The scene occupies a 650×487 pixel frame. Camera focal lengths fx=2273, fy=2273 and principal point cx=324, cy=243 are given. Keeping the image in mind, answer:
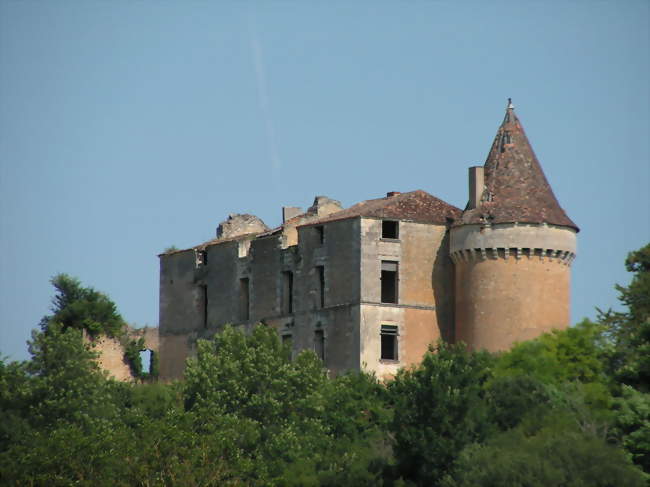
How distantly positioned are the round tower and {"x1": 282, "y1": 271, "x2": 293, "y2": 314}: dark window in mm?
7133

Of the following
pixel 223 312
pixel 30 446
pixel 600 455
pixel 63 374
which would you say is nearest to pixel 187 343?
pixel 223 312

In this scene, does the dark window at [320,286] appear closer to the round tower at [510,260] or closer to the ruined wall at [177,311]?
the round tower at [510,260]

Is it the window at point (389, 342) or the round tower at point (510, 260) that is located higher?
the round tower at point (510, 260)

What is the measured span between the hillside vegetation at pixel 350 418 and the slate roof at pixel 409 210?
5.97 m

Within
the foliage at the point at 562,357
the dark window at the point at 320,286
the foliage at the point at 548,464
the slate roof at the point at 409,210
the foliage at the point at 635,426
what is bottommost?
the foliage at the point at 548,464

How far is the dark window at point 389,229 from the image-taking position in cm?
8106

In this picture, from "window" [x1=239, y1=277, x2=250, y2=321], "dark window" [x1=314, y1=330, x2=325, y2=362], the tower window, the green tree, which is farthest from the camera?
"window" [x1=239, y1=277, x2=250, y2=321]

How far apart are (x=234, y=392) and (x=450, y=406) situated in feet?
37.1

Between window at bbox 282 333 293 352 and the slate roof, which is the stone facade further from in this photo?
the slate roof

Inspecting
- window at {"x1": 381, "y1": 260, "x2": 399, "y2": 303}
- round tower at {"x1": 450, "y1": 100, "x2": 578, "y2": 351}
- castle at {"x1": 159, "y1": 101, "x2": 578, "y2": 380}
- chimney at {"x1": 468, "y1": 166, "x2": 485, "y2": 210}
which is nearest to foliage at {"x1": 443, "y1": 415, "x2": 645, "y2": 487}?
round tower at {"x1": 450, "y1": 100, "x2": 578, "y2": 351}

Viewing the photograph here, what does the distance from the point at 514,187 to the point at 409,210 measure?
13.7ft

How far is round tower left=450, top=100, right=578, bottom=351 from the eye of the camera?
77625 mm

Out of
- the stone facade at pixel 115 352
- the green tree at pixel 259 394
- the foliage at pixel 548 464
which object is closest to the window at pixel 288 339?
the green tree at pixel 259 394

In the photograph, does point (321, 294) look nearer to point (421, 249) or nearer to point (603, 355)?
point (421, 249)
